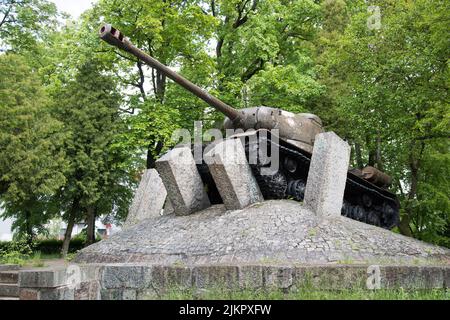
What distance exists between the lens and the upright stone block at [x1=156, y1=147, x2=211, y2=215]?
11188 mm

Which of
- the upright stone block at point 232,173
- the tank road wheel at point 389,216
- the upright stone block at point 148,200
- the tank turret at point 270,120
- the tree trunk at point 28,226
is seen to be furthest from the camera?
the tree trunk at point 28,226

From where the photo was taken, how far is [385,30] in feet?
53.1

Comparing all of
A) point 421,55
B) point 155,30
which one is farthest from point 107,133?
point 421,55

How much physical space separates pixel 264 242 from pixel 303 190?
336 cm

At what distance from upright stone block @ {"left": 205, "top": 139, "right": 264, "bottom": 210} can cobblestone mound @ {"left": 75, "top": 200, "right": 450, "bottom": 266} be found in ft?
0.95

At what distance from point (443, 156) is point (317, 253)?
11.9 meters

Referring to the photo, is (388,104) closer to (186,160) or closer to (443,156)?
(443,156)

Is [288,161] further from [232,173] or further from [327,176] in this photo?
[232,173]

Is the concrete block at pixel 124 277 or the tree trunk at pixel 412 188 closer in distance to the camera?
the concrete block at pixel 124 277

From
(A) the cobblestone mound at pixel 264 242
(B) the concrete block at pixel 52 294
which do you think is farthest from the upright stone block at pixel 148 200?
(B) the concrete block at pixel 52 294

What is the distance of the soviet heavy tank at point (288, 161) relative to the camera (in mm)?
11039

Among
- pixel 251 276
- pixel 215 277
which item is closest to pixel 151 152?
pixel 215 277

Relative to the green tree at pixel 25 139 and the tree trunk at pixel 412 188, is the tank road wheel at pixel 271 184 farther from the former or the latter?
the green tree at pixel 25 139

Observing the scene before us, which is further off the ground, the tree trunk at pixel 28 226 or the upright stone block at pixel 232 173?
the upright stone block at pixel 232 173
